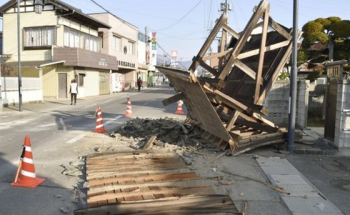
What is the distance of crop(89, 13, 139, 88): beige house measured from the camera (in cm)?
4062

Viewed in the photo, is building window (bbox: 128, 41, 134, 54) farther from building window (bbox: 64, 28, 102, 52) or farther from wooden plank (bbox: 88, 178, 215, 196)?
wooden plank (bbox: 88, 178, 215, 196)

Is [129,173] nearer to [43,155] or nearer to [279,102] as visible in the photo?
[43,155]

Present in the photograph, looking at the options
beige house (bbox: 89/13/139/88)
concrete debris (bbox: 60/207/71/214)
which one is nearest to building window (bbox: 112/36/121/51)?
beige house (bbox: 89/13/139/88)

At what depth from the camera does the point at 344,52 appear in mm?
15570

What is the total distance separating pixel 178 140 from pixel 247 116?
2.06 meters

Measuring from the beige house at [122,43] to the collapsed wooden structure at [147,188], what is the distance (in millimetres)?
31348

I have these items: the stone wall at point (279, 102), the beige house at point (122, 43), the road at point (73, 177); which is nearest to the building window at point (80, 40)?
the beige house at point (122, 43)

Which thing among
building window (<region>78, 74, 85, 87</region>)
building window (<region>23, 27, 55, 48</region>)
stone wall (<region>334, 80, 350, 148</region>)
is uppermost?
building window (<region>23, 27, 55, 48</region>)

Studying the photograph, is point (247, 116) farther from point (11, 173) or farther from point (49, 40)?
point (49, 40)

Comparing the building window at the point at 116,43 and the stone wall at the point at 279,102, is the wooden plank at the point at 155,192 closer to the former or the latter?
the stone wall at the point at 279,102

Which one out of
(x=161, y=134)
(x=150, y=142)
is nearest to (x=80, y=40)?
(x=161, y=134)

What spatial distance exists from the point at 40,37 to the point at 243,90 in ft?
80.5

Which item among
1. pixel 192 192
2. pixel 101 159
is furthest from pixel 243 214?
pixel 101 159

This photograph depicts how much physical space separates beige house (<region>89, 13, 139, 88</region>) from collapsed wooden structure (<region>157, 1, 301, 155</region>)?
2951 cm
